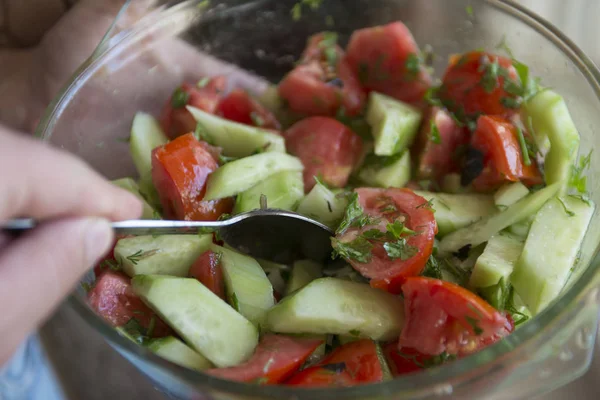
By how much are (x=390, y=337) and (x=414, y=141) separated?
20.2 inches

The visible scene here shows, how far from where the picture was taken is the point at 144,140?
1.23 m

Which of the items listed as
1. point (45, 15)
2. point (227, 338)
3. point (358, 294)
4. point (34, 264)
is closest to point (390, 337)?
point (358, 294)

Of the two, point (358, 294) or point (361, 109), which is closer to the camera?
point (358, 294)

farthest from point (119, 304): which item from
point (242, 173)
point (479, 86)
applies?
point (479, 86)

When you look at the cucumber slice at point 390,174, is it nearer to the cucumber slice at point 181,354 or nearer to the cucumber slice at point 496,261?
the cucumber slice at point 496,261

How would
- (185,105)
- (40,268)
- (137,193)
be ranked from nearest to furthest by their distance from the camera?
(40,268)
(137,193)
(185,105)

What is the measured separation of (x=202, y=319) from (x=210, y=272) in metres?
0.11

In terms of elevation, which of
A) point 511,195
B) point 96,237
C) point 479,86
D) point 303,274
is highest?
point 96,237

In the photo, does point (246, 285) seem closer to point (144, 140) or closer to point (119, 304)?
point (119, 304)

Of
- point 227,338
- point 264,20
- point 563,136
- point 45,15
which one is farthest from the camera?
point 45,15

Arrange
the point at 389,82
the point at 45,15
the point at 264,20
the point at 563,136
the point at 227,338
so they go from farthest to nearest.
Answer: the point at 45,15 → the point at 264,20 → the point at 389,82 → the point at 563,136 → the point at 227,338

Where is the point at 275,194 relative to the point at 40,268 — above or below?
below

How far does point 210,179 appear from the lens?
42.6 inches

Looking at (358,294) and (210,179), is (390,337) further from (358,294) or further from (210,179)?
(210,179)
